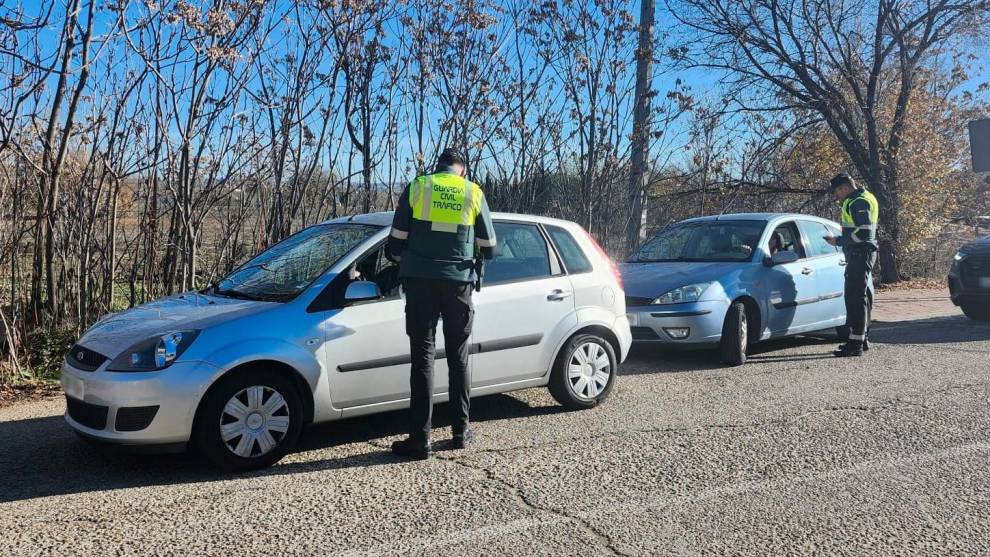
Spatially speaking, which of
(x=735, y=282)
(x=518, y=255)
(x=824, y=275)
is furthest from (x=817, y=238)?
(x=518, y=255)

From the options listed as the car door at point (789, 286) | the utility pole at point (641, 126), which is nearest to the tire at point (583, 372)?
the car door at point (789, 286)

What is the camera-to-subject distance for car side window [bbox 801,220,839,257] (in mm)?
9562

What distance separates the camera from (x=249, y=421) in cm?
475

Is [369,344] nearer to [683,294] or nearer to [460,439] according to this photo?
[460,439]

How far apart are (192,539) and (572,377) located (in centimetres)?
313

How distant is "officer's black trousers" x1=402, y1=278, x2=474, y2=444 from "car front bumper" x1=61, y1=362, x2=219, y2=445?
3.71 feet

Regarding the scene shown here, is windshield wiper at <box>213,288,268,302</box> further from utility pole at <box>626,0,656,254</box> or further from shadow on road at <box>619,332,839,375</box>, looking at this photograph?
utility pole at <box>626,0,656,254</box>

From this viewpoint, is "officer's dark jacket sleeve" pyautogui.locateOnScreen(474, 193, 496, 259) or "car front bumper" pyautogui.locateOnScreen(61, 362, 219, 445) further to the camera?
"officer's dark jacket sleeve" pyautogui.locateOnScreen(474, 193, 496, 259)

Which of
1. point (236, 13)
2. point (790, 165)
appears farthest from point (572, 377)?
point (790, 165)

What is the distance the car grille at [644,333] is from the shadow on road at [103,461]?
A: 2876mm

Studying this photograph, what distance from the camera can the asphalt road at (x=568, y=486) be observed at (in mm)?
3779

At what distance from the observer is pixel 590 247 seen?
655 centimetres

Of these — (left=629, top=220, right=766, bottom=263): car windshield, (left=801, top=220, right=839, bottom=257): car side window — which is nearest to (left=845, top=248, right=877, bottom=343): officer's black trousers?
(left=801, top=220, right=839, bottom=257): car side window

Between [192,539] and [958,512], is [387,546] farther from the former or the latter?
[958,512]
